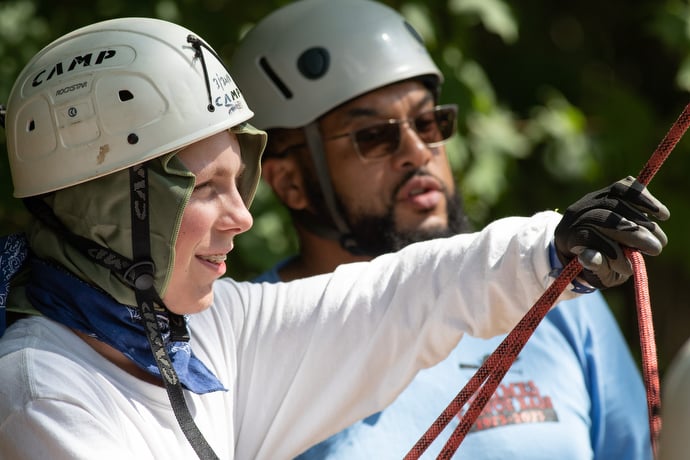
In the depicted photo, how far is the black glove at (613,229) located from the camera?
189 centimetres

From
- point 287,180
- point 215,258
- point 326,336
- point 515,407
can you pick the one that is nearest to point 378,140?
point 287,180

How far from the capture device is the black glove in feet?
6.22

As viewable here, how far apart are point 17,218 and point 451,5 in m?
1.66

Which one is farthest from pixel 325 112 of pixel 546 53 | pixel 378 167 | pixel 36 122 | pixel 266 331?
pixel 546 53

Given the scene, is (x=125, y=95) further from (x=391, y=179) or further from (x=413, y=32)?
(x=413, y=32)

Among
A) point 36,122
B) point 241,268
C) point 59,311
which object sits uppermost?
point 36,122

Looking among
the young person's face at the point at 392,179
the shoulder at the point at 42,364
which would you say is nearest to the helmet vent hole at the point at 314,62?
the young person's face at the point at 392,179

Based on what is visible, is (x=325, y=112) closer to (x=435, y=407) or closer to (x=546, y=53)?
(x=435, y=407)

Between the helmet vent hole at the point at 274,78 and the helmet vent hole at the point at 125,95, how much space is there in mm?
1263

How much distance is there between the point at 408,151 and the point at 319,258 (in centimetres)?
43

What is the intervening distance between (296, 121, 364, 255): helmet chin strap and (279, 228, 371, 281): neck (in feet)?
0.09

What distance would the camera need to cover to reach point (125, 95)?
2.04 m

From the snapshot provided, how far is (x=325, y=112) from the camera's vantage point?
127 inches

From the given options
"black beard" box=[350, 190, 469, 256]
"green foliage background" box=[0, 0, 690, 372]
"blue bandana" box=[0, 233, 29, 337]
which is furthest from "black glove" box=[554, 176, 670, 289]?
"green foliage background" box=[0, 0, 690, 372]
